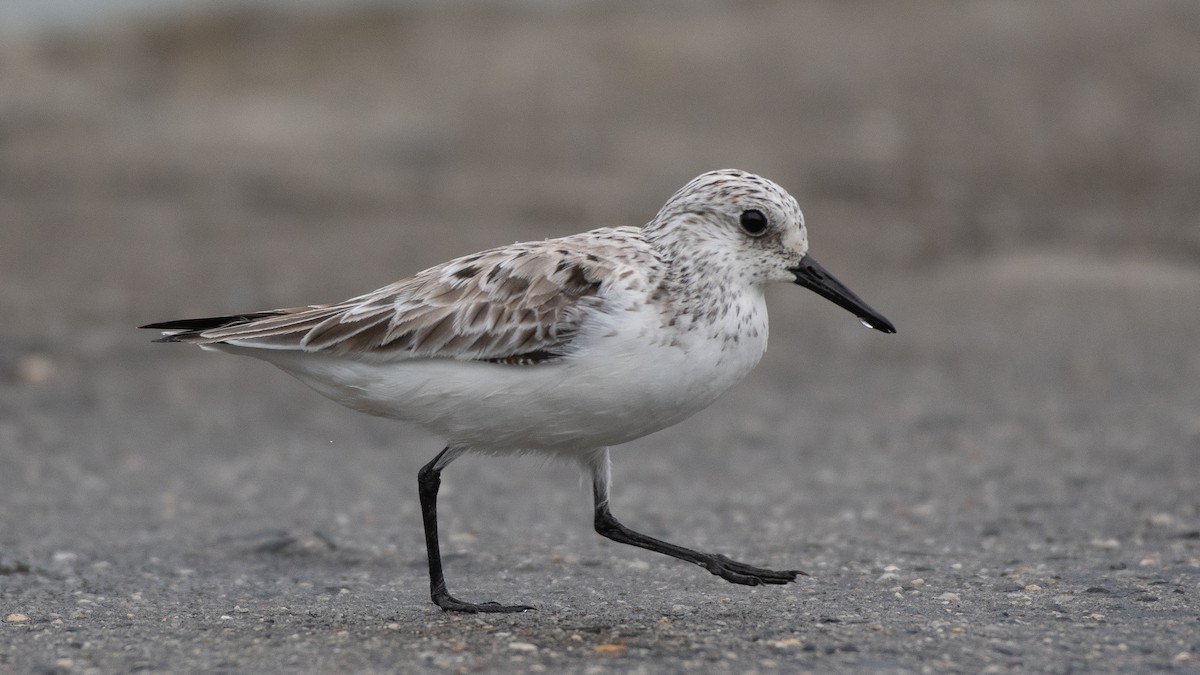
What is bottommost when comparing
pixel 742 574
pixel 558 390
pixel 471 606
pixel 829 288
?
pixel 471 606

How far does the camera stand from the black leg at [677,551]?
591 centimetres

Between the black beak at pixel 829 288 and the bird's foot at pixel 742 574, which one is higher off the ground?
the black beak at pixel 829 288

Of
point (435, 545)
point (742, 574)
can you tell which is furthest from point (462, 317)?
point (742, 574)

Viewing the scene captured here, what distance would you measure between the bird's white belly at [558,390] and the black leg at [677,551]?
1.44 ft

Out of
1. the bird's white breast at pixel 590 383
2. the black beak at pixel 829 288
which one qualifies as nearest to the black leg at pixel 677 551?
the bird's white breast at pixel 590 383

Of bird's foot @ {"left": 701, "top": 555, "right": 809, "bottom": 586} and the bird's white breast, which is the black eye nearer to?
the bird's white breast

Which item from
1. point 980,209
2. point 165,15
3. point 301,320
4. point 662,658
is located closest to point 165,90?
point 165,15

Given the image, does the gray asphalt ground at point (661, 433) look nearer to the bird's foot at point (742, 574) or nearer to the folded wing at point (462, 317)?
the bird's foot at point (742, 574)

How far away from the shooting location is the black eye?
18.3 ft

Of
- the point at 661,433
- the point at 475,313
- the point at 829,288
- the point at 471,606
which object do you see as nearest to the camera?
the point at 475,313

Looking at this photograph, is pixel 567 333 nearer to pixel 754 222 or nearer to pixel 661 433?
pixel 754 222

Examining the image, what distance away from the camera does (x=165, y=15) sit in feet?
61.6

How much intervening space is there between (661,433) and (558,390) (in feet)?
17.1

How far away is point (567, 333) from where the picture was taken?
5.35 meters
